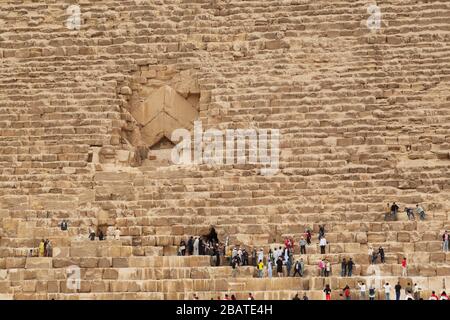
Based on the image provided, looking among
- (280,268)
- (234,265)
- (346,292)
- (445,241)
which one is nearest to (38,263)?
Result: (234,265)

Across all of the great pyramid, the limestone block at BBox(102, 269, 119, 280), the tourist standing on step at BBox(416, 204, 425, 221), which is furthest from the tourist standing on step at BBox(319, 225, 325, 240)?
the limestone block at BBox(102, 269, 119, 280)

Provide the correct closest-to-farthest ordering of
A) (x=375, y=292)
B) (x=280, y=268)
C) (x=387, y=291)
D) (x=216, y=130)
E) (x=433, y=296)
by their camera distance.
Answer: (x=433, y=296), (x=387, y=291), (x=375, y=292), (x=280, y=268), (x=216, y=130)

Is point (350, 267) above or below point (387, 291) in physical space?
above

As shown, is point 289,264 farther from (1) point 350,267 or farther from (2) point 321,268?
(1) point 350,267

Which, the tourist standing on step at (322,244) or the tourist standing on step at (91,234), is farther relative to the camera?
the tourist standing on step at (91,234)

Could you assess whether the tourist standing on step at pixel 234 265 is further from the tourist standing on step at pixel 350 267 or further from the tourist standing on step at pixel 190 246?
the tourist standing on step at pixel 350 267

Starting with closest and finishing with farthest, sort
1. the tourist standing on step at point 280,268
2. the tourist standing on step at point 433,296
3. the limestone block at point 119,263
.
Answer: the tourist standing on step at point 433,296 → the tourist standing on step at point 280,268 → the limestone block at point 119,263

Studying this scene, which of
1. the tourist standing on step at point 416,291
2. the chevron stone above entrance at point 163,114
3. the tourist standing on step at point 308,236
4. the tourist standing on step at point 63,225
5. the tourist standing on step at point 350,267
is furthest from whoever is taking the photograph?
the chevron stone above entrance at point 163,114

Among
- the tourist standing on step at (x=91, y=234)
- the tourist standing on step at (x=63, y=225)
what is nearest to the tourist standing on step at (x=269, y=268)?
the tourist standing on step at (x=91, y=234)

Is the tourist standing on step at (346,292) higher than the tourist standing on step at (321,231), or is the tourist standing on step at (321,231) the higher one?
the tourist standing on step at (321,231)

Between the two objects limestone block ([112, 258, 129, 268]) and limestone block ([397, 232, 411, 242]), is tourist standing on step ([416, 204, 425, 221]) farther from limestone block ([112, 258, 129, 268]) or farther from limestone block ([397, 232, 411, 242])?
limestone block ([112, 258, 129, 268])

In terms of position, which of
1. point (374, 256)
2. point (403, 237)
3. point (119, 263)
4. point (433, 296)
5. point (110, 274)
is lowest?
point (433, 296)

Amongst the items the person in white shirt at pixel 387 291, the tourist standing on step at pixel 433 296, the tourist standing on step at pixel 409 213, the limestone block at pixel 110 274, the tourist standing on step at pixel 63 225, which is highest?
the tourist standing on step at pixel 409 213
